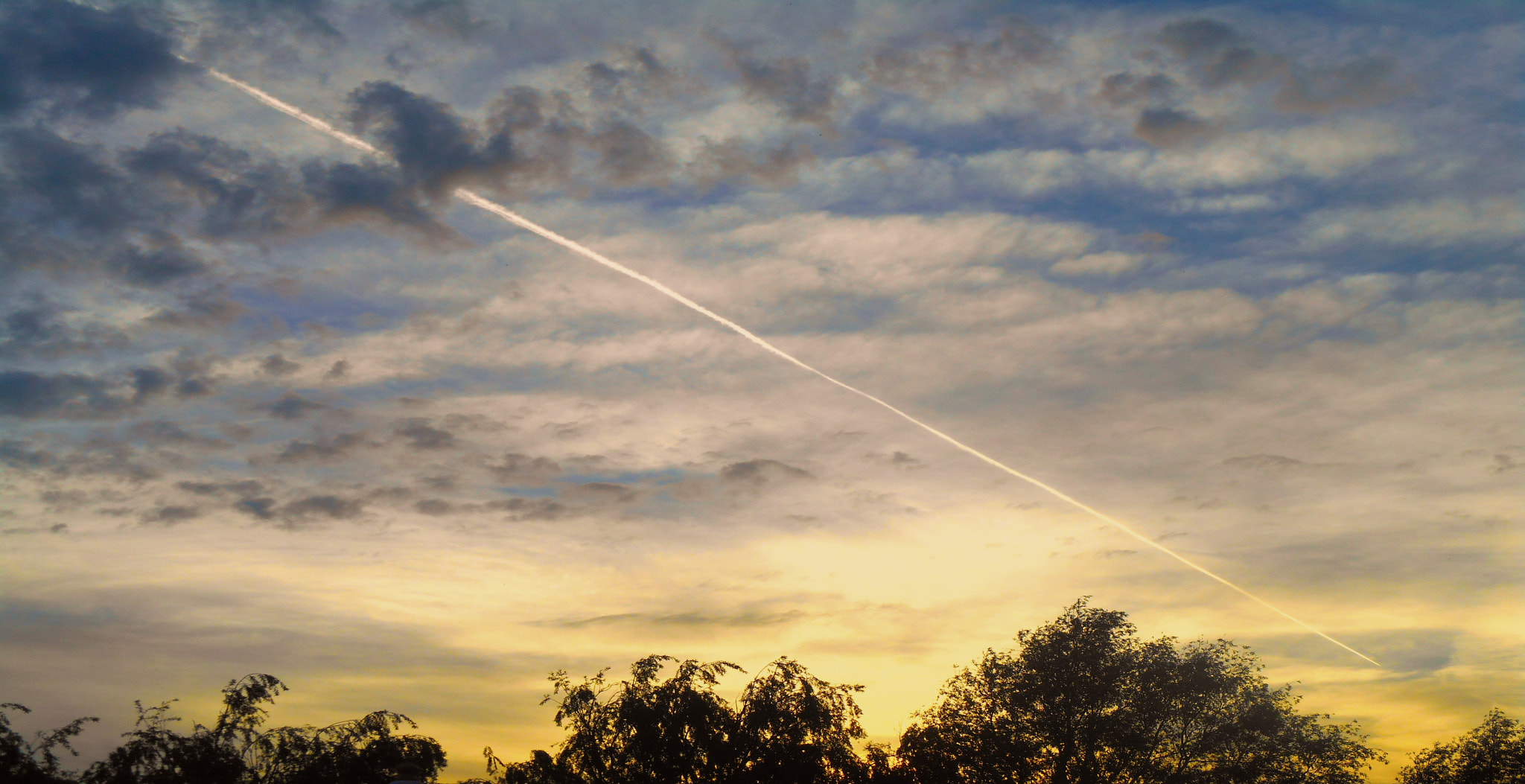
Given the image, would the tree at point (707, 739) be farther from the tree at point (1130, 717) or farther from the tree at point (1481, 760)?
the tree at point (1481, 760)

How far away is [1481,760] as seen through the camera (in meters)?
52.5

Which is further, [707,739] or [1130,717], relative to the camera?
[1130,717]

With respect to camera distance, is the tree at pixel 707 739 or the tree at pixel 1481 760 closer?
the tree at pixel 707 739

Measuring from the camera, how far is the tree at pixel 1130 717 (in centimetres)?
4753

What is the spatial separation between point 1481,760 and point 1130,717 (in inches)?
824

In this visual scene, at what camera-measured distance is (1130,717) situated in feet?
159

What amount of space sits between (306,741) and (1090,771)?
34843mm

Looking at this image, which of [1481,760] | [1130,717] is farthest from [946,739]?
[1481,760]

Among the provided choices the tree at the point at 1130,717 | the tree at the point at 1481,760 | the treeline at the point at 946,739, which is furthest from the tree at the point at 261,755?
the tree at the point at 1481,760

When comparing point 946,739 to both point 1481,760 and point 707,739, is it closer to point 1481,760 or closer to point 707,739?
point 707,739

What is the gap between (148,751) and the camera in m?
34.6

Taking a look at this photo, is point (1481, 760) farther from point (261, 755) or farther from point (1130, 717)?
point (261, 755)

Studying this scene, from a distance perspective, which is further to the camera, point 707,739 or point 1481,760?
point 1481,760

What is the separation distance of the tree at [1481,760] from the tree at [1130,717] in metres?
7.03
